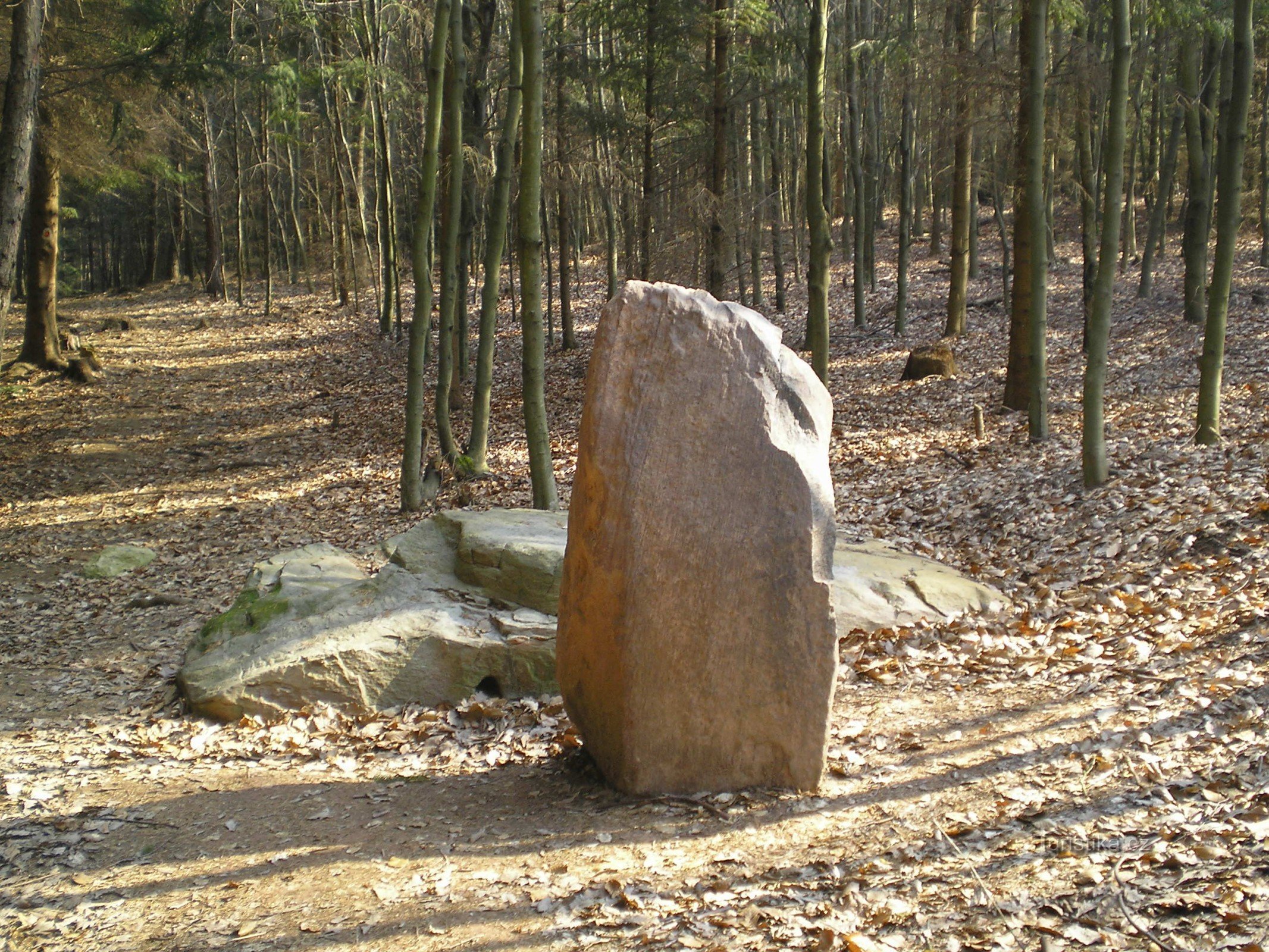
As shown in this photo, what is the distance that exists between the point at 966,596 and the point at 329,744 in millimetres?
4653

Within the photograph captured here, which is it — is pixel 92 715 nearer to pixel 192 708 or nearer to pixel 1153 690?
pixel 192 708

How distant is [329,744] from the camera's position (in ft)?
18.6

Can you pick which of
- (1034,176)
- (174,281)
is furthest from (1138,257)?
(174,281)

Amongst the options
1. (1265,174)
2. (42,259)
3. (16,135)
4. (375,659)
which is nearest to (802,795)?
(375,659)

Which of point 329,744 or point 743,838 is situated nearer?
point 743,838

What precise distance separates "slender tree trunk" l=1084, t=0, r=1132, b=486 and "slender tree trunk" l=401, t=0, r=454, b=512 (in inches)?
253

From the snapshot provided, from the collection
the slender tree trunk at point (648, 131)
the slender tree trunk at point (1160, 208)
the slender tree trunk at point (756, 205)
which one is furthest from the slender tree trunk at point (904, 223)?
the slender tree trunk at point (648, 131)

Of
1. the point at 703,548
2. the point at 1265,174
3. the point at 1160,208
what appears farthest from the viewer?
the point at 1265,174

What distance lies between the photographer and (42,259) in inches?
695

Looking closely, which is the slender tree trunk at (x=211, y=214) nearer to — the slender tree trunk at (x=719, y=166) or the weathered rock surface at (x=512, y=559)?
the slender tree trunk at (x=719, y=166)

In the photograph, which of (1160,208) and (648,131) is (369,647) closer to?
(648,131)

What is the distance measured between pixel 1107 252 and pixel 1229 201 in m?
1.15

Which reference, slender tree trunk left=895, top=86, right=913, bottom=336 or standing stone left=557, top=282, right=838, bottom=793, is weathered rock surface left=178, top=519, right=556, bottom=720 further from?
slender tree trunk left=895, top=86, right=913, bottom=336

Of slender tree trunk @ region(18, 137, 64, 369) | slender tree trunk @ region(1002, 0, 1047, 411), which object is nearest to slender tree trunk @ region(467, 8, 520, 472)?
slender tree trunk @ region(1002, 0, 1047, 411)
